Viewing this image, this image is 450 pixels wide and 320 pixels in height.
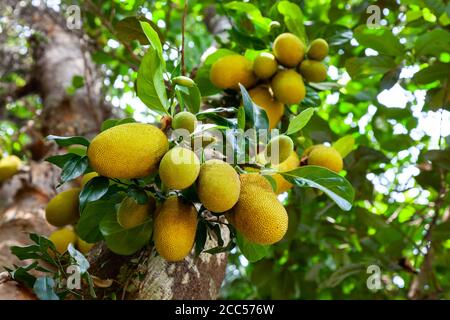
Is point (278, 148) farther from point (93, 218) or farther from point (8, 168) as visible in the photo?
point (8, 168)

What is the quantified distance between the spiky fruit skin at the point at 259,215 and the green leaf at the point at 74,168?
28 centimetres

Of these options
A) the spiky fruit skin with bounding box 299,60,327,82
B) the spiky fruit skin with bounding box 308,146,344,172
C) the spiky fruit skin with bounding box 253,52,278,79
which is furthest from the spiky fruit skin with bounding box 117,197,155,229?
the spiky fruit skin with bounding box 299,60,327,82

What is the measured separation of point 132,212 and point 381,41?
91cm

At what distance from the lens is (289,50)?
1.28 m

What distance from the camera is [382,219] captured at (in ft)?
5.61

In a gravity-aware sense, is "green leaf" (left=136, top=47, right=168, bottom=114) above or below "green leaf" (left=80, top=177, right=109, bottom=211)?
above

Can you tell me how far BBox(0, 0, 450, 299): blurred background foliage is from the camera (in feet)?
4.66

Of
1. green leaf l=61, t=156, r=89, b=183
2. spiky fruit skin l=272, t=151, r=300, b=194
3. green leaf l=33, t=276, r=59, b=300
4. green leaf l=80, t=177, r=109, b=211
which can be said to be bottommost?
spiky fruit skin l=272, t=151, r=300, b=194

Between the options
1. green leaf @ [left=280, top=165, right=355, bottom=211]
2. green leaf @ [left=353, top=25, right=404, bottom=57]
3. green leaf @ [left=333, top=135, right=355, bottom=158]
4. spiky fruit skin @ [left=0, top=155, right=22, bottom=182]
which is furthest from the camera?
spiky fruit skin @ [left=0, top=155, right=22, bottom=182]

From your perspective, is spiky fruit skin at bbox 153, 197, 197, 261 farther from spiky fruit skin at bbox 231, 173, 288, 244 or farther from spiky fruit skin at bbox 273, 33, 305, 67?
spiky fruit skin at bbox 273, 33, 305, 67

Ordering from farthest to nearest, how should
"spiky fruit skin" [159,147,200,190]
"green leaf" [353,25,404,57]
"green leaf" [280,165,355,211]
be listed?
"green leaf" [353,25,404,57]
"green leaf" [280,165,355,211]
"spiky fruit skin" [159,147,200,190]

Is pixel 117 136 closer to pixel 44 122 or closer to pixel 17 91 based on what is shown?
pixel 44 122

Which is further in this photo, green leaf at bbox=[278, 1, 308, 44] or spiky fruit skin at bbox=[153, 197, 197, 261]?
green leaf at bbox=[278, 1, 308, 44]
